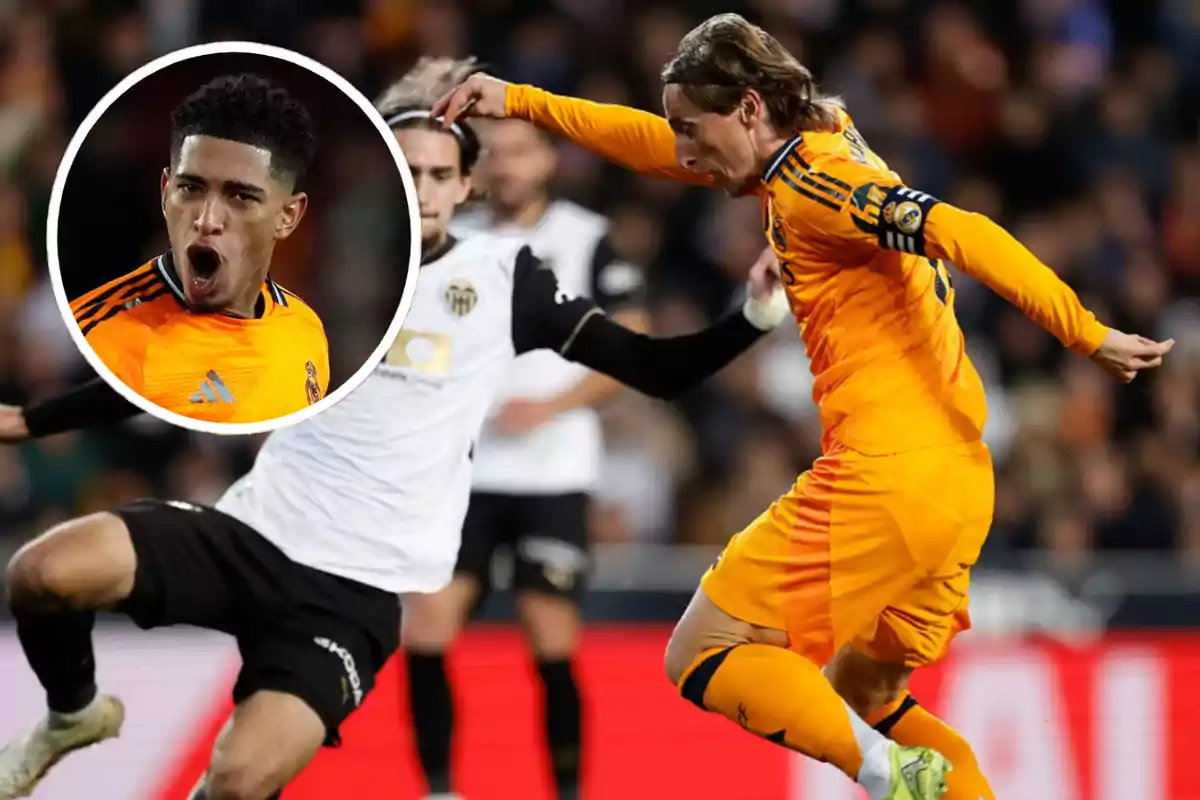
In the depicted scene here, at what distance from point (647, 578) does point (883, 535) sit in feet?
11.5

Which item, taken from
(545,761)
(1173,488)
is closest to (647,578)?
(545,761)

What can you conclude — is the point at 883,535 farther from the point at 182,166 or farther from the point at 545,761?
the point at 545,761

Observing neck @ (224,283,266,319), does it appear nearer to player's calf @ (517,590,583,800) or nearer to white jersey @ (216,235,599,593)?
white jersey @ (216,235,599,593)

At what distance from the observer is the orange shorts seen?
13.8ft

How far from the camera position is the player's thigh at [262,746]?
4.21 m

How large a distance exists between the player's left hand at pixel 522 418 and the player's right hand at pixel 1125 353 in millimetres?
2643

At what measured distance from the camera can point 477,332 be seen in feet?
16.1

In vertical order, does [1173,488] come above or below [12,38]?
below

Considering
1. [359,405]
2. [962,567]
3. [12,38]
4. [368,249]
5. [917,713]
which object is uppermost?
[12,38]

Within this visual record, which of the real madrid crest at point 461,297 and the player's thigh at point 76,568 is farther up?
the real madrid crest at point 461,297

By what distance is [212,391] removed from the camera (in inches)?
152

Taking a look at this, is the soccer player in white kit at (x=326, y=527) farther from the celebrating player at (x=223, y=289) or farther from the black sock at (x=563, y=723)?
the black sock at (x=563, y=723)

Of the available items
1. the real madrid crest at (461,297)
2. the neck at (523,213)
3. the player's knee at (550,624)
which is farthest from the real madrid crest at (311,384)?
the neck at (523,213)

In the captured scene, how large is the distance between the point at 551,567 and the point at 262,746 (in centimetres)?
194
